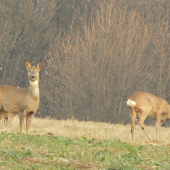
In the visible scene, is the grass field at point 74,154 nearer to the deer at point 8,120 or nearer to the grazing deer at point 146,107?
the deer at point 8,120

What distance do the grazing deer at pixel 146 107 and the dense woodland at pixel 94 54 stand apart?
9.23 m

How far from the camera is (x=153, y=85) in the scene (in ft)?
81.6

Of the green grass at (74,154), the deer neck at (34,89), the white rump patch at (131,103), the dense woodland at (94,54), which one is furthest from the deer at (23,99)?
the dense woodland at (94,54)

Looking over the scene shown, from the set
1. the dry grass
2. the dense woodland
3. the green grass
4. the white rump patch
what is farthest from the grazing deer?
the dense woodland

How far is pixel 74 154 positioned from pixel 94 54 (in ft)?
55.8

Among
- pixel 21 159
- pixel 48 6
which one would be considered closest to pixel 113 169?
pixel 21 159

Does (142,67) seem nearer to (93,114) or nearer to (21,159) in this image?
(93,114)

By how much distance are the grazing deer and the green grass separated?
3702 millimetres

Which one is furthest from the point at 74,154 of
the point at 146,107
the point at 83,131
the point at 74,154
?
the point at 83,131

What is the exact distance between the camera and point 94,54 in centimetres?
2366

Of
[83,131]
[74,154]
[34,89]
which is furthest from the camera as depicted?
[83,131]

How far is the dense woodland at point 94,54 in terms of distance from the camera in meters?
23.3

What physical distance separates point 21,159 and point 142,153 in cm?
237

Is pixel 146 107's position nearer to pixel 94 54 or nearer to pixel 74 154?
pixel 74 154
